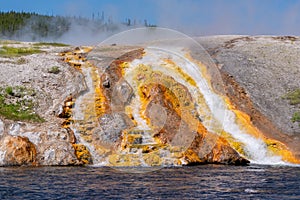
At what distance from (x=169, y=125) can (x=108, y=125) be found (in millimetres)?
4180

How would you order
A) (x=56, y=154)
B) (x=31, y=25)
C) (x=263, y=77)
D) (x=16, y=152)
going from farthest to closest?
(x=31, y=25)
(x=263, y=77)
(x=56, y=154)
(x=16, y=152)

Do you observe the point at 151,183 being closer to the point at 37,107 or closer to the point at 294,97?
the point at 37,107

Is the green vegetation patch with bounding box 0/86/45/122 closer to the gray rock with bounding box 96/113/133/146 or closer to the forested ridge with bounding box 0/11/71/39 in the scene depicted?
the gray rock with bounding box 96/113/133/146

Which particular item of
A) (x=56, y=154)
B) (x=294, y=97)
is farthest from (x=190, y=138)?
(x=294, y=97)

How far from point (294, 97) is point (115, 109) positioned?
16629 millimetres

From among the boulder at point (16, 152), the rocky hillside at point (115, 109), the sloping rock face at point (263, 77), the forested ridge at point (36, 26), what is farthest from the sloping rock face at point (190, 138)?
the forested ridge at point (36, 26)

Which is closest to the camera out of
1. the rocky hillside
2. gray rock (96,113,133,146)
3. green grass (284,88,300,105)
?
the rocky hillside

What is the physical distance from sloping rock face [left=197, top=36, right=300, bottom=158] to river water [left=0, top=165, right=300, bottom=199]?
9178 millimetres

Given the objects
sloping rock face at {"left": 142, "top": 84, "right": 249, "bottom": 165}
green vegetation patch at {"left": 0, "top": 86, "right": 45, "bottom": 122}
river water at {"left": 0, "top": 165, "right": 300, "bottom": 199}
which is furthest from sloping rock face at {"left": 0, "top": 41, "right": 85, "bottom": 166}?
sloping rock face at {"left": 142, "top": 84, "right": 249, "bottom": 165}

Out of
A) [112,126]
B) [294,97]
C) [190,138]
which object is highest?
[294,97]

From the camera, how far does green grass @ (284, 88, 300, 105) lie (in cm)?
4044

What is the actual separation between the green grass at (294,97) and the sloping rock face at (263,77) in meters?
0.37

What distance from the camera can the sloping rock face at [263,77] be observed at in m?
36.8

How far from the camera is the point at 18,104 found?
111 ft
